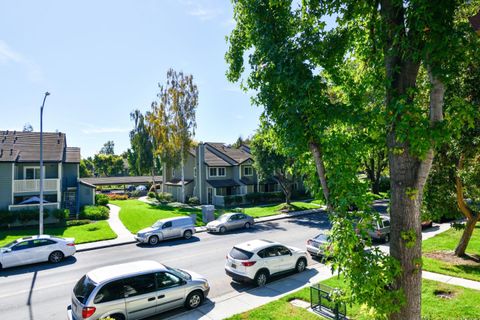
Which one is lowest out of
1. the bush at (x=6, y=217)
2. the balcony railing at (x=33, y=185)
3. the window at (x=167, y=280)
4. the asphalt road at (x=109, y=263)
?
the asphalt road at (x=109, y=263)

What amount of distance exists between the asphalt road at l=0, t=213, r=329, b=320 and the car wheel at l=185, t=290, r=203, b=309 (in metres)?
1.00

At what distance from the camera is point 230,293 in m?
11.3

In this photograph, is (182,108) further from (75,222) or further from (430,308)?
(430,308)

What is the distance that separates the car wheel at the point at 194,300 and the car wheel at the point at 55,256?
10.2m

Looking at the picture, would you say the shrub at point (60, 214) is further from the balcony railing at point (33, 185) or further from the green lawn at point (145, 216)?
the green lawn at point (145, 216)

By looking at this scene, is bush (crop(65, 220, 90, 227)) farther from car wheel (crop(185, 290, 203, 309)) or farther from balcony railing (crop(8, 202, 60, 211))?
car wheel (crop(185, 290, 203, 309))

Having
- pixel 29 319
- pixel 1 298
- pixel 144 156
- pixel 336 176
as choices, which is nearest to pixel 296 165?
pixel 336 176

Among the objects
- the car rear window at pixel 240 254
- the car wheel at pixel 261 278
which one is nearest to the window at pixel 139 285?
the car rear window at pixel 240 254

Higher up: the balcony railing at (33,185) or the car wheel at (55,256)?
the balcony railing at (33,185)

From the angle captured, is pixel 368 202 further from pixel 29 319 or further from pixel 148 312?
pixel 29 319

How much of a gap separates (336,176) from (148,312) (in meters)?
7.45

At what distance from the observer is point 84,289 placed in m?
8.48

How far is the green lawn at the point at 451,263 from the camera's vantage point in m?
12.3

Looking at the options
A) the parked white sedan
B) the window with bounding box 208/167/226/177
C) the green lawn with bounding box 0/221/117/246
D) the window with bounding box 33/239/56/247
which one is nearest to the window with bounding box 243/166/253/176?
the window with bounding box 208/167/226/177
